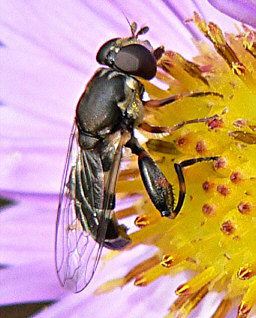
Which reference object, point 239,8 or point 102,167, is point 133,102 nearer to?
point 102,167

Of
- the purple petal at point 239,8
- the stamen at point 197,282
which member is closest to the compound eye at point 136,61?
the purple petal at point 239,8

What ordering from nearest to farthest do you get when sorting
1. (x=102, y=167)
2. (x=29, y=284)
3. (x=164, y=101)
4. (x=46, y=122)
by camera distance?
1. (x=102, y=167)
2. (x=164, y=101)
3. (x=29, y=284)
4. (x=46, y=122)

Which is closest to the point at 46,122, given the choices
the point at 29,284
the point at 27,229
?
the point at 27,229

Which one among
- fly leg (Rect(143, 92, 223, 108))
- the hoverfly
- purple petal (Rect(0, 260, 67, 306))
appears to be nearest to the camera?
the hoverfly

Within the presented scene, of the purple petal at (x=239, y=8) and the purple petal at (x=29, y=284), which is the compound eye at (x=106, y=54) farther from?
the purple petal at (x=29, y=284)

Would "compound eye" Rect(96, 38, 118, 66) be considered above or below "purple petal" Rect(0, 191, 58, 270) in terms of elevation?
above

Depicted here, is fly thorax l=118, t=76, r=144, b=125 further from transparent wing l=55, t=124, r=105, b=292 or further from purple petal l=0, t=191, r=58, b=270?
purple petal l=0, t=191, r=58, b=270

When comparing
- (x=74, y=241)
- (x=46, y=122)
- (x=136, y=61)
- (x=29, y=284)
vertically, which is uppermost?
(x=136, y=61)

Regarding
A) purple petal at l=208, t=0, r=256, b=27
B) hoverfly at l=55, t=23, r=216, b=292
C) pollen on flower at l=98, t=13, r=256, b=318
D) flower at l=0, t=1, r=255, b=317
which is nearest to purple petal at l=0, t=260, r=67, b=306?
flower at l=0, t=1, r=255, b=317
